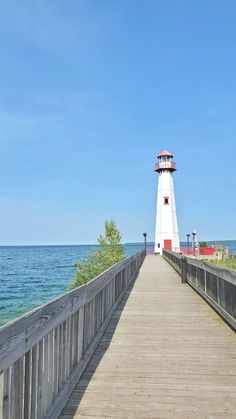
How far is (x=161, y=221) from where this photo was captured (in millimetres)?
43625

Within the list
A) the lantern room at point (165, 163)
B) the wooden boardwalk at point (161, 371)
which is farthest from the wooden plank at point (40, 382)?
the lantern room at point (165, 163)

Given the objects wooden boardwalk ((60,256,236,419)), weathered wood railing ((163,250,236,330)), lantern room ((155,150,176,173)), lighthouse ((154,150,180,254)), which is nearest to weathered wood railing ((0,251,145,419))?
wooden boardwalk ((60,256,236,419))

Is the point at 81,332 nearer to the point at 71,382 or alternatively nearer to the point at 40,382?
the point at 71,382

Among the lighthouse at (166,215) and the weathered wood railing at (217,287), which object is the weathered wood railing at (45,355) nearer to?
the weathered wood railing at (217,287)

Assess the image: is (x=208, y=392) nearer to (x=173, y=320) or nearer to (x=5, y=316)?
(x=173, y=320)

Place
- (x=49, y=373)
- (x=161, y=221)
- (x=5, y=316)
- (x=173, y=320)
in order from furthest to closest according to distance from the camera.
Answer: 1. (x=161, y=221)
2. (x=5, y=316)
3. (x=173, y=320)
4. (x=49, y=373)

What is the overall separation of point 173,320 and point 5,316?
19.0 metres

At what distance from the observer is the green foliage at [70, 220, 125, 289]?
30364mm

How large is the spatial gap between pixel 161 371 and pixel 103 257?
29.7 meters

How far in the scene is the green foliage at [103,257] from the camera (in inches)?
1195

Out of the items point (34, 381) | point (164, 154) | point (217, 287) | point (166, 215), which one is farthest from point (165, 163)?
point (34, 381)

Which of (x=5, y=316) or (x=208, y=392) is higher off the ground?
(x=208, y=392)

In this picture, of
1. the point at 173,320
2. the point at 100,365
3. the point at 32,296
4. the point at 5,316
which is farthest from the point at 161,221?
the point at 100,365

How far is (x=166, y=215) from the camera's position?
142 ft
